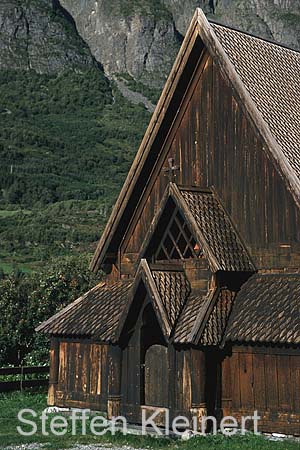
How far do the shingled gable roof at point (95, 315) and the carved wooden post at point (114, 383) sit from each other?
0.51m

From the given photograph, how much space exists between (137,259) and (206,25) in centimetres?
584

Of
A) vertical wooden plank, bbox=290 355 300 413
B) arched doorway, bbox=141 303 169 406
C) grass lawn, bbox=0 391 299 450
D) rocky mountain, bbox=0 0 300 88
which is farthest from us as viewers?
rocky mountain, bbox=0 0 300 88

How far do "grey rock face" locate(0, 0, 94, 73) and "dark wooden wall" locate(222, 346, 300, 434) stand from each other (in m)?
157

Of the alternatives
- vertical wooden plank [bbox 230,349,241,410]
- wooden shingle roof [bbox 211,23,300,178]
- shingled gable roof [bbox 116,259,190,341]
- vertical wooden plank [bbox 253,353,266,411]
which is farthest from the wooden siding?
wooden shingle roof [bbox 211,23,300,178]

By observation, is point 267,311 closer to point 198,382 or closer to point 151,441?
point 198,382

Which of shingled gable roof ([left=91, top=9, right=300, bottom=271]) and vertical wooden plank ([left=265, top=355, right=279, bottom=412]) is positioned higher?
shingled gable roof ([left=91, top=9, right=300, bottom=271])

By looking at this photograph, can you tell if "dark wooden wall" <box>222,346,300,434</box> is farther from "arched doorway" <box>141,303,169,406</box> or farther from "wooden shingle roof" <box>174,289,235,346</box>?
"arched doorway" <box>141,303,169,406</box>

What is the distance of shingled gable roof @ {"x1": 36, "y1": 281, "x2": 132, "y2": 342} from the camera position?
20062 millimetres

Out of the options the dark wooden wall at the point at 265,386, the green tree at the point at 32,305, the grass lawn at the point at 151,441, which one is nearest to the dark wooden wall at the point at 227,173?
the dark wooden wall at the point at 265,386

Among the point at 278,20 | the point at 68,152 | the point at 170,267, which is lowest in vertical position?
the point at 170,267

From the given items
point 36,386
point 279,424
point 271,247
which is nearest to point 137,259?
point 271,247

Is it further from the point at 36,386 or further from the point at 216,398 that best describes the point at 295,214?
the point at 36,386

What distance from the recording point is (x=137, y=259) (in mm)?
20766

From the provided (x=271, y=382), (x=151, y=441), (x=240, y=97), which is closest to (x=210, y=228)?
(x=240, y=97)
